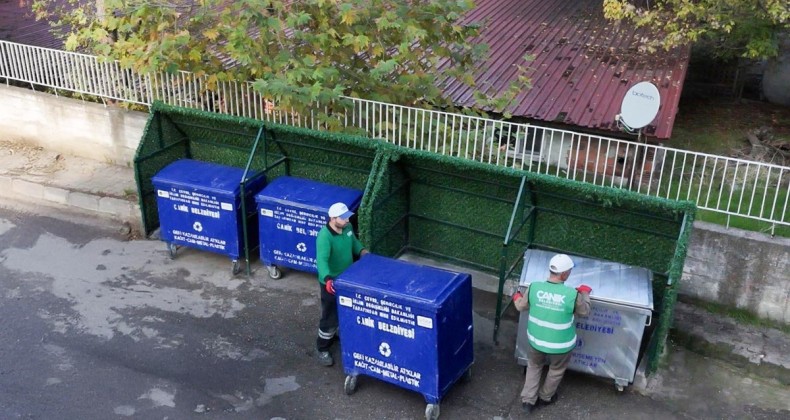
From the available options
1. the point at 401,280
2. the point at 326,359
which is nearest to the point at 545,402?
the point at 401,280

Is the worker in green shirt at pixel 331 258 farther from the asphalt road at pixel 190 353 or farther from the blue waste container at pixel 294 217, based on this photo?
the blue waste container at pixel 294 217

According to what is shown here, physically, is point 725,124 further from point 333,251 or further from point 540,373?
point 333,251

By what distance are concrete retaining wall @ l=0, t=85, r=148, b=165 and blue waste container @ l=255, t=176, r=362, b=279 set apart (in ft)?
10.2

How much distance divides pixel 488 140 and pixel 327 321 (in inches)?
114

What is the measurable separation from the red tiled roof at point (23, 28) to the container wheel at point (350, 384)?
11225 mm

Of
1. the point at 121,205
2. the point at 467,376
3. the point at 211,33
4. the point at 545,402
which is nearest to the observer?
the point at 545,402

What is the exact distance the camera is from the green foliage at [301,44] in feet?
27.1

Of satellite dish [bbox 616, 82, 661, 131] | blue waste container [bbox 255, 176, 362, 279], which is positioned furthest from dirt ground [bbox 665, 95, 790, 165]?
blue waste container [bbox 255, 176, 362, 279]

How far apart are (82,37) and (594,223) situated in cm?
664

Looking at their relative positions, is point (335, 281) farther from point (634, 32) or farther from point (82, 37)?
point (634, 32)

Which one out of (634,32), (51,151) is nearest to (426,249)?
(51,151)

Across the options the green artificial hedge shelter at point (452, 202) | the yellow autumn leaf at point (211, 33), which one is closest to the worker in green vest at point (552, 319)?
the green artificial hedge shelter at point (452, 202)

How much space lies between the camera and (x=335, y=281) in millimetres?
5926

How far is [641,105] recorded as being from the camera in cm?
923
